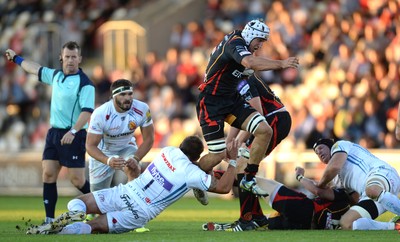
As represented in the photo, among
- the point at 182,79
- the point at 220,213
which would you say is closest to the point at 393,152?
the point at 220,213

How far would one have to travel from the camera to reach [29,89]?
101 ft

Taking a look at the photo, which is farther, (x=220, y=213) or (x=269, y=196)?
(x=220, y=213)

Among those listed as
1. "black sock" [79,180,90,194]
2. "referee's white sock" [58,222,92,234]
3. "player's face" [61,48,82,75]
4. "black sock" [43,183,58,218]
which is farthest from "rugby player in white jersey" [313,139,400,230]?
"black sock" [43,183,58,218]

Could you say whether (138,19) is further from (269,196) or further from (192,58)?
(269,196)

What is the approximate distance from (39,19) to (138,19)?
3827 millimetres

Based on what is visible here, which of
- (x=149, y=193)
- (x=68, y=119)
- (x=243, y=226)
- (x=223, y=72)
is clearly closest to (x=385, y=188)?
(x=243, y=226)

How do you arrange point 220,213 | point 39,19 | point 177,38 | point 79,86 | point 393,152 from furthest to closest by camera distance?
point 39,19 → point 177,38 → point 393,152 → point 220,213 → point 79,86

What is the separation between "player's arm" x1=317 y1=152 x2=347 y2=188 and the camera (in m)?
13.9

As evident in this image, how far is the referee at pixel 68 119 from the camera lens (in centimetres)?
1564

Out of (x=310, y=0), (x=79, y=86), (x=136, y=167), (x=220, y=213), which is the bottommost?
(x=220, y=213)

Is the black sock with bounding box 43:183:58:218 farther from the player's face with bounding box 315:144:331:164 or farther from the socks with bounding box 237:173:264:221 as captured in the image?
the player's face with bounding box 315:144:331:164

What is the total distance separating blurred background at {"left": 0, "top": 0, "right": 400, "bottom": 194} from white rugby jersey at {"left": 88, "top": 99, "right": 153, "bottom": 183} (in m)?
8.17

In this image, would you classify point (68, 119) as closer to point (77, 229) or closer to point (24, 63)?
point (24, 63)

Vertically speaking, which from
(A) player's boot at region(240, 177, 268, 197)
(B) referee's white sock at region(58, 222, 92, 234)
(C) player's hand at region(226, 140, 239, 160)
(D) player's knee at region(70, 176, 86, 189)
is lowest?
(B) referee's white sock at region(58, 222, 92, 234)
